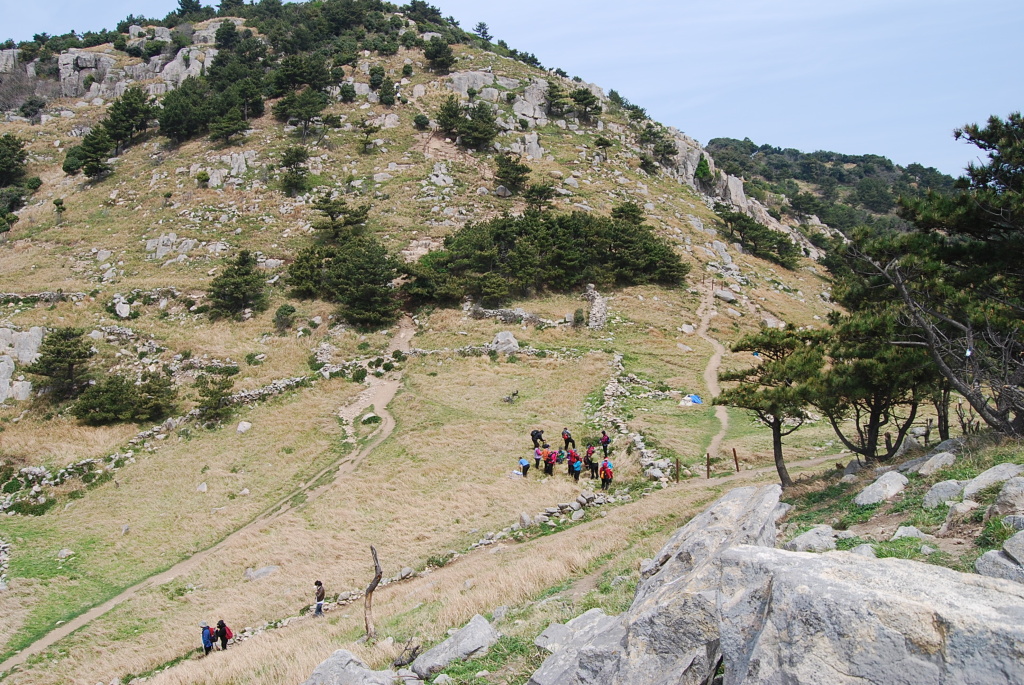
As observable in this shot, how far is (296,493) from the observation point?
2566 cm

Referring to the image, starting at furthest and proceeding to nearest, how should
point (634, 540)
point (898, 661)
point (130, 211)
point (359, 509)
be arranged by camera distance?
1. point (130, 211)
2. point (359, 509)
3. point (634, 540)
4. point (898, 661)

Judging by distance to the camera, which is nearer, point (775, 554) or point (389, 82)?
point (775, 554)

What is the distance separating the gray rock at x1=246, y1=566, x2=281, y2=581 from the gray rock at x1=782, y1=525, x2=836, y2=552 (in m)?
17.0

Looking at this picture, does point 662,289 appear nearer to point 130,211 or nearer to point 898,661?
point 898,661

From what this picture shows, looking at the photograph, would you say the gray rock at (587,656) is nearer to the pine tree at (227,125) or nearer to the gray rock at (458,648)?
the gray rock at (458,648)

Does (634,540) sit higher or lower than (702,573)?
lower

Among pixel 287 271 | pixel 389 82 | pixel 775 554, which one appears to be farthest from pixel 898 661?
pixel 389 82

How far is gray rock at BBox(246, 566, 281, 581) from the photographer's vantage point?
19.6 meters

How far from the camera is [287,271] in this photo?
4828cm

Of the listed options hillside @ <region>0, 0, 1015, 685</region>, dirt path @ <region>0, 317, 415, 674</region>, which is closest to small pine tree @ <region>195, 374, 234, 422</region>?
hillside @ <region>0, 0, 1015, 685</region>

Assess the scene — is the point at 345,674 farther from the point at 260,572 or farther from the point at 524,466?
the point at 524,466

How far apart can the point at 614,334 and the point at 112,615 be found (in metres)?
32.0

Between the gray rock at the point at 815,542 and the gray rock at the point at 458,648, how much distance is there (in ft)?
17.4

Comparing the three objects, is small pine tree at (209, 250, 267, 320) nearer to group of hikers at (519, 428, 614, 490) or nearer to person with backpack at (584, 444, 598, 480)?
group of hikers at (519, 428, 614, 490)
